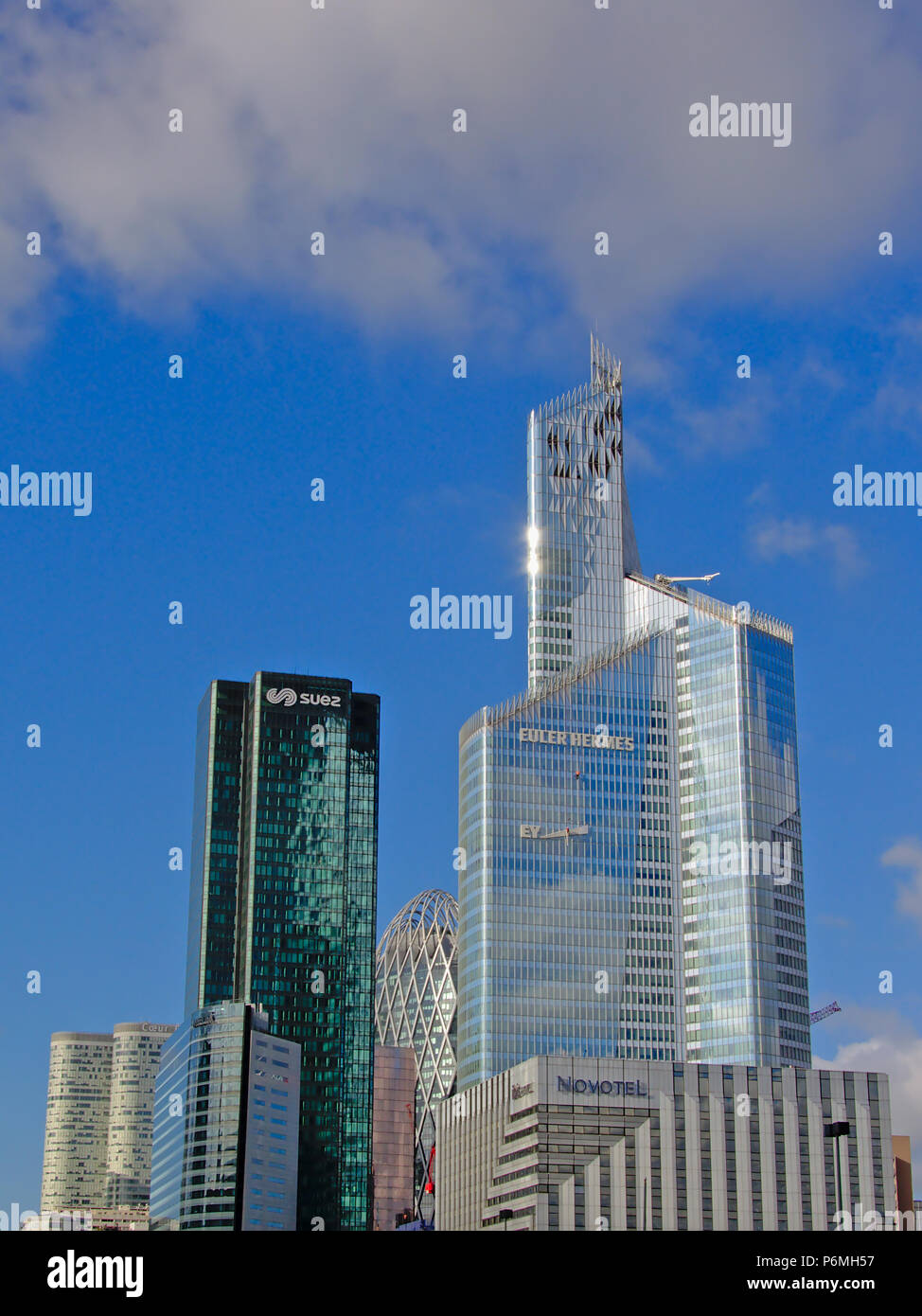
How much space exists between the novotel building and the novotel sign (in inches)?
3.8

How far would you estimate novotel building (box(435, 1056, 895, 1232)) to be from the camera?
173m

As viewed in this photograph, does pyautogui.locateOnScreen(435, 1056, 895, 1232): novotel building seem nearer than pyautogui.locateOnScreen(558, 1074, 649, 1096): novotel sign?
Answer: Yes

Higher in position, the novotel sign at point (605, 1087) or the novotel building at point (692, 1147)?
the novotel sign at point (605, 1087)

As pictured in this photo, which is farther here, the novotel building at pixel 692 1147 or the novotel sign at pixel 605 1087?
the novotel sign at pixel 605 1087

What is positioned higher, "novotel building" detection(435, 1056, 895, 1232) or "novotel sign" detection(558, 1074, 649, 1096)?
"novotel sign" detection(558, 1074, 649, 1096)

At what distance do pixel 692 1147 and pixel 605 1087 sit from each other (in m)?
10.5

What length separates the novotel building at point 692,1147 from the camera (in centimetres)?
17288

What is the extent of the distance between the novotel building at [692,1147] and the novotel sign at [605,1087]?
0.10m

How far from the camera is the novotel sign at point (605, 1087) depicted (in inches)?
7052

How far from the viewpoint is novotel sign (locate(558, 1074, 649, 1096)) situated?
17912 cm
